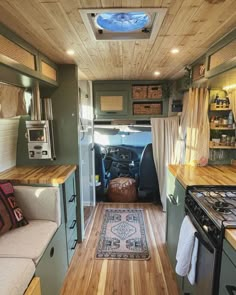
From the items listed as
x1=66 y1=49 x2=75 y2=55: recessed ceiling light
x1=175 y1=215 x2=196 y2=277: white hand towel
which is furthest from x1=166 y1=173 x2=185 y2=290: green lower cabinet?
x1=66 y1=49 x2=75 y2=55: recessed ceiling light

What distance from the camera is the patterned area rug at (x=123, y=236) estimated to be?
8.27 ft

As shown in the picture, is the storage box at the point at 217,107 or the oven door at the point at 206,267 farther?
the storage box at the point at 217,107

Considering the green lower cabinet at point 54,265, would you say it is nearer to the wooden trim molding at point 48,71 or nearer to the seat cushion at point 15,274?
the seat cushion at point 15,274

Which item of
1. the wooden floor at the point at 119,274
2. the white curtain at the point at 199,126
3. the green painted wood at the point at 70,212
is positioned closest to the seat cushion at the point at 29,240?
the green painted wood at the point at 70,212

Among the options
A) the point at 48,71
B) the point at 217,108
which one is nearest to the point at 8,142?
the point at 48,71

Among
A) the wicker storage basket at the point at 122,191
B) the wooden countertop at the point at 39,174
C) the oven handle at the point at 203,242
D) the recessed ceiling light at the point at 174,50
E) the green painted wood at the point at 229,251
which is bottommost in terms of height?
the wicker storage basket at the point at 122,191

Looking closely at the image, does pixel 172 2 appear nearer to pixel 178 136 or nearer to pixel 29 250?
pixel 29 250

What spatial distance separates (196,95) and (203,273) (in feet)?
5.80

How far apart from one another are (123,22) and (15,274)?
1679mm

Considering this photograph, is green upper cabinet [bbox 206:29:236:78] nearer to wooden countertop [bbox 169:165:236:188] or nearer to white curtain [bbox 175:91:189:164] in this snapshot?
wooden countertop [bbox 169:165:236:188]

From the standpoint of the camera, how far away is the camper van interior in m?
1.27

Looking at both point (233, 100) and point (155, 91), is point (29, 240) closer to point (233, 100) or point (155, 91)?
point (233, 100)

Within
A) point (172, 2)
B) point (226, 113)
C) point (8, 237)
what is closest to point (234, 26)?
point (172, 2)

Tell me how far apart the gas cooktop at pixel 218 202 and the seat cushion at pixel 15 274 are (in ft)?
3.64
